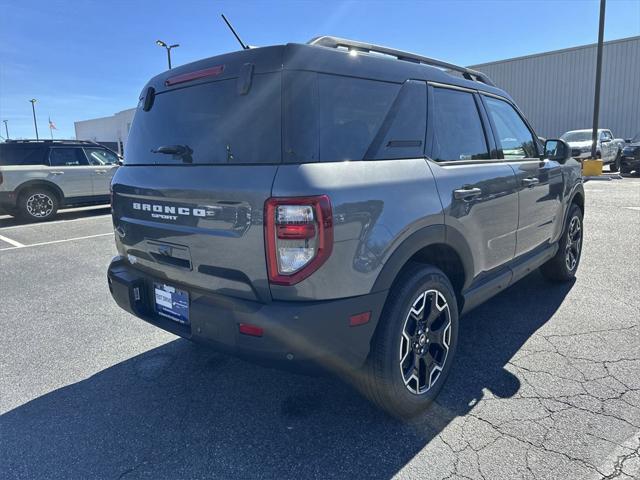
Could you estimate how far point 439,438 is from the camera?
2387 mm

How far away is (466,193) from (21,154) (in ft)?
34.4

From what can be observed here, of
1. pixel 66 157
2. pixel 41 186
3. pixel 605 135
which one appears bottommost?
pixel 41 186

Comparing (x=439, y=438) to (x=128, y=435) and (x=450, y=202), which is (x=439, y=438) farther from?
(x=128, y=435)

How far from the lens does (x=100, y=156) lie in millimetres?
11352

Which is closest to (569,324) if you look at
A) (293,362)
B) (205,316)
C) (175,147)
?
(293,362)

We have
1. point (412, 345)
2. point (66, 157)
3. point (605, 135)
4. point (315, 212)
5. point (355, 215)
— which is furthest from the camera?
point (605, 135)

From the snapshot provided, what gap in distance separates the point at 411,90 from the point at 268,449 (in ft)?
6.98

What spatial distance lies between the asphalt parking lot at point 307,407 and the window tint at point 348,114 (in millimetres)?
1482

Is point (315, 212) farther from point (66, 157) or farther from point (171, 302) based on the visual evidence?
point (66, 157)

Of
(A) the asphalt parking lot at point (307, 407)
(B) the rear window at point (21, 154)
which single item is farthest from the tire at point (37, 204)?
(A) the asphalt parking lot at point (307, 407)

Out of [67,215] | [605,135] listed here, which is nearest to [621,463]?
[67,215]

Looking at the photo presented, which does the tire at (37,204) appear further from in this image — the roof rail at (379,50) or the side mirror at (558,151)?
the side mirror at (558,151)

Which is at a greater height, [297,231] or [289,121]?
[289,121]

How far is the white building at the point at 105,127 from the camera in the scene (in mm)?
49312
